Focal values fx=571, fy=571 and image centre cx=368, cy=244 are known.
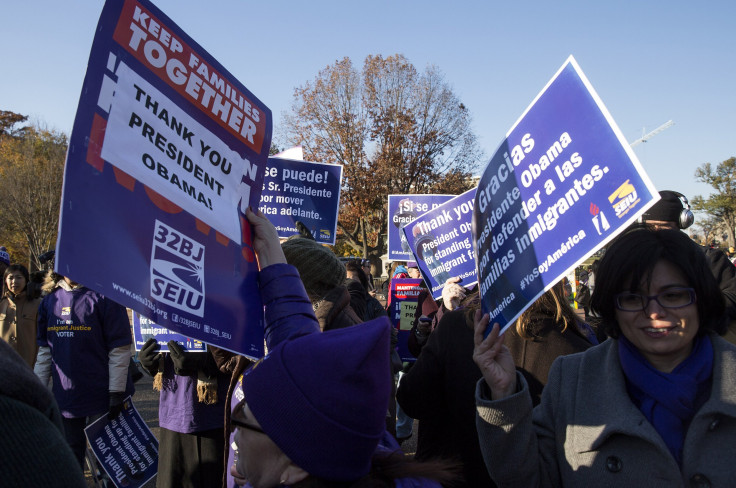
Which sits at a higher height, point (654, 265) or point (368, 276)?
point (368, 276)

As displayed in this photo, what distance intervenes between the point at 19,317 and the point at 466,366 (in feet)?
19.3

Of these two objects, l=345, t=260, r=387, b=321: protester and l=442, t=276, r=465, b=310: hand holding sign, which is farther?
l=345, t=260, r=387, b=321: protester

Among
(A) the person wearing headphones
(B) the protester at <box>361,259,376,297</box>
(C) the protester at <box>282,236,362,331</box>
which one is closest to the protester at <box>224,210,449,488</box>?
(C) the protester at <box>282,236,362,331</box>

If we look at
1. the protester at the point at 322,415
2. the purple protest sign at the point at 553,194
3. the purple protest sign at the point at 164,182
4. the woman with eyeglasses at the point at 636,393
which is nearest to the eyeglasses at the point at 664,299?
the woman with eyeglasses at the point at 636,393

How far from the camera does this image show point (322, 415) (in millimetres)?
1205

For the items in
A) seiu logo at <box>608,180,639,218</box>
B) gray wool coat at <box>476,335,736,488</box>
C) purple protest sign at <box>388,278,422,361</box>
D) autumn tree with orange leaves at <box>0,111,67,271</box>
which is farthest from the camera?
autumn tree with orange leaves at <box>0,111,67,271</box>

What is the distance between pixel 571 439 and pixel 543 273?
1.76ft

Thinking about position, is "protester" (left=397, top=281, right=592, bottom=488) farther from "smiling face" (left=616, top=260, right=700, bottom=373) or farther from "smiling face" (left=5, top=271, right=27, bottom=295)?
"smiling face" (left=5, top=271, right=27, bottom=295)

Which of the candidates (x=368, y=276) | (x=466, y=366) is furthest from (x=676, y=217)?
(x=368, y=276)

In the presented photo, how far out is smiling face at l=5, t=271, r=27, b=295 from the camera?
6453mm

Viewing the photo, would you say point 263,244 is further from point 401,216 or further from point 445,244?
point 401,216

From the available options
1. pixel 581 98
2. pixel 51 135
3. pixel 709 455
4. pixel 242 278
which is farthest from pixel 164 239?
pixel 51 135

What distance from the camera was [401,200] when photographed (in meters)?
8.66

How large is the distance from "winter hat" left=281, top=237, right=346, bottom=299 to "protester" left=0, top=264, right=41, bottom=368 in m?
4.99
